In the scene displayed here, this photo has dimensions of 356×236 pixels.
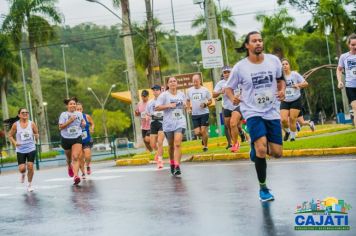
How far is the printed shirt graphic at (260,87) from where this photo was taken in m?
8.02

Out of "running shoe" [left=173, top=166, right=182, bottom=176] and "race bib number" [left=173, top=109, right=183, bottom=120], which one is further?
"race bib number" [left=173, top=109, right=183, bottom=120]

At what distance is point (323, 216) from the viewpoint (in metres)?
6.21

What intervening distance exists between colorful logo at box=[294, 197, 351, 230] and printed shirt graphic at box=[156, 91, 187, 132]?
650 cm

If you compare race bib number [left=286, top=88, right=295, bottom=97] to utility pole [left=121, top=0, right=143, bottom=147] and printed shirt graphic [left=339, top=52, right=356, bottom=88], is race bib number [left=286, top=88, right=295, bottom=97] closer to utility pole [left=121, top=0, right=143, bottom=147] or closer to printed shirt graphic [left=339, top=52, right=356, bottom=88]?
printed shirt graphic [left=339, top=52, right=356, bottom=88]

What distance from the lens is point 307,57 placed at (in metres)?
85.6

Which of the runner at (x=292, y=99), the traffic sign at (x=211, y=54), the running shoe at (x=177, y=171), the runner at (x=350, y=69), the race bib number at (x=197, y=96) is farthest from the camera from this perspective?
the traffic sign at (x=211, y=54)

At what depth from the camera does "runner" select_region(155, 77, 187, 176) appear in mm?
12977

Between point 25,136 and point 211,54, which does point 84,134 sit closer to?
point 25,136

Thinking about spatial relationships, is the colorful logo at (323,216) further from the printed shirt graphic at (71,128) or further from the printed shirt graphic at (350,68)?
the printed shirt graphic at (71,128)

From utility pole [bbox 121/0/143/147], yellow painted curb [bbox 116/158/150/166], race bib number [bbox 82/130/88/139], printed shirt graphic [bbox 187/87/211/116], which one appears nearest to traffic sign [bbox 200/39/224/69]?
yellow painted curb [bbox 116/158/150/166]

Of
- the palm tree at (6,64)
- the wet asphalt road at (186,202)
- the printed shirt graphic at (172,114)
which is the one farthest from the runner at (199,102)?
the palm tree at (6,64)

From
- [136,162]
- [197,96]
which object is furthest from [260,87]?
[136,162]

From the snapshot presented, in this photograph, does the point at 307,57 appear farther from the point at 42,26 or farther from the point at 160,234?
the point at 160,234

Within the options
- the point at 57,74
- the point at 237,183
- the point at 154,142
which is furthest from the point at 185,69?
the point at 237,183
